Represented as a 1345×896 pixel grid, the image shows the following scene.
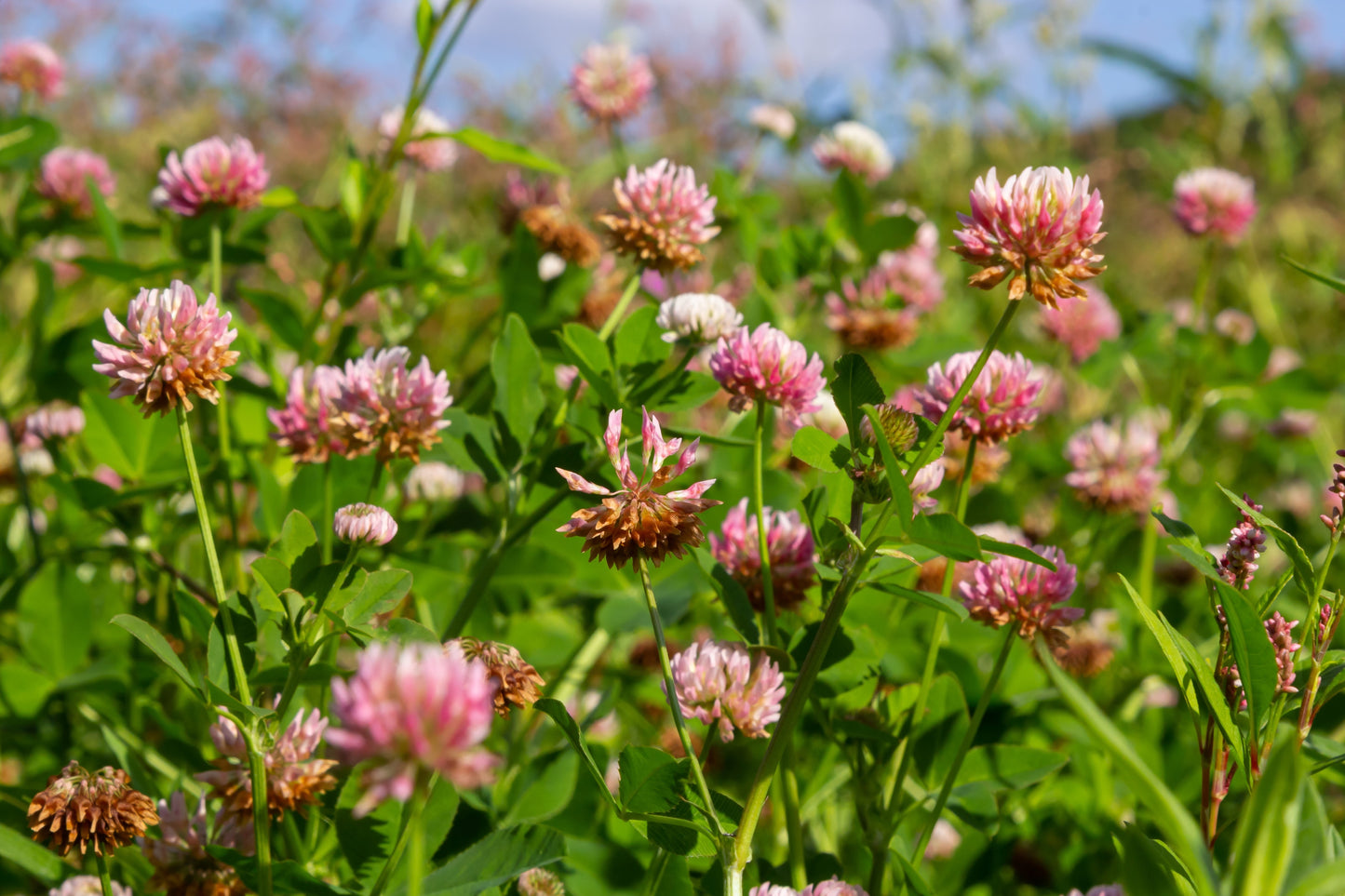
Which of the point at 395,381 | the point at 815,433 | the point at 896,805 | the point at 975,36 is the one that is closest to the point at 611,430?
the point at 815,433

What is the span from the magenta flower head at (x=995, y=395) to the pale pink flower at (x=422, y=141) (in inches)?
31.6

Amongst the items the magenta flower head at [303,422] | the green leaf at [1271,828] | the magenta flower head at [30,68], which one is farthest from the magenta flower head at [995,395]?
the magenta flower head at [30,68]

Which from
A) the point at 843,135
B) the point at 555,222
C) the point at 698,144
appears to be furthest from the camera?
the point at 698,144

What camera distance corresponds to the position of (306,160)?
16.5ft

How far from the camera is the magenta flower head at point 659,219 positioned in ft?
3.69

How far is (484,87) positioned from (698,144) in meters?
1.39

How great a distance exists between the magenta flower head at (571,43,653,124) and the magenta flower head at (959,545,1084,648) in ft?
3.29

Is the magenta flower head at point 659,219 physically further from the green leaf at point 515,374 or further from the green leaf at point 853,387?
the green leaf at point 853,387

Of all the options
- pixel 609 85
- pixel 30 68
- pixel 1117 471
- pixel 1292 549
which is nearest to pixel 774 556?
pixel 1292 549

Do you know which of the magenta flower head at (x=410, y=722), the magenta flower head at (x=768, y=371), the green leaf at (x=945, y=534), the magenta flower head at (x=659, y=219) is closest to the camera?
the magenta flower head at (x=410, y=722)

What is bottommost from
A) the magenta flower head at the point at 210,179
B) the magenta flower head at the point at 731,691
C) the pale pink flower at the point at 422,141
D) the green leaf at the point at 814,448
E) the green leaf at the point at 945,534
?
the magenta flower head at the point at 731,691

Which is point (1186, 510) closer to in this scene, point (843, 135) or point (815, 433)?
point (843, 135)

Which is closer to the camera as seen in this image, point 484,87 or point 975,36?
point 975,36

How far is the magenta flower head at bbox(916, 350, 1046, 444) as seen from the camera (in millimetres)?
951
